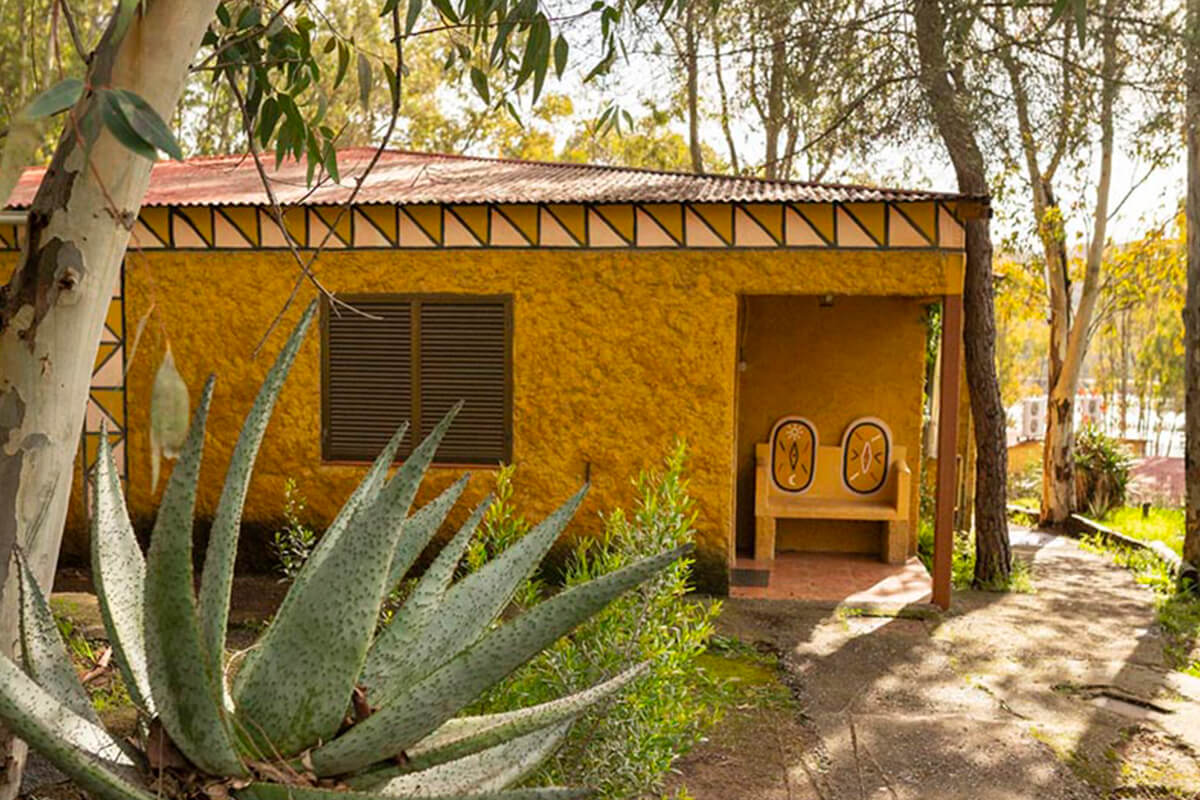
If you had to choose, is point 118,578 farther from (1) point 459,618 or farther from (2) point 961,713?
Result: (2) point 961,713

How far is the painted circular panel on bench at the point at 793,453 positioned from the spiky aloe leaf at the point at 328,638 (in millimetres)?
7699

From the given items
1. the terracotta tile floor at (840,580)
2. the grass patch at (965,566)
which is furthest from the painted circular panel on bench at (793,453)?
the grass patch at (965,566)

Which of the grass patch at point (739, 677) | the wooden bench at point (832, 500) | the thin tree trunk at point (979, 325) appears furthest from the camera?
the wooden bench at point (832, 500)

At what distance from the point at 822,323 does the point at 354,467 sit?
13.9 ft

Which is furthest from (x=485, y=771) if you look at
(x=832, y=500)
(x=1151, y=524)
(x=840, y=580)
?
(x=1151, y=524)

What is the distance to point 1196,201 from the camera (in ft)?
29.8

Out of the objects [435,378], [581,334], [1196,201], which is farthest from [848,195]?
[1196,201]

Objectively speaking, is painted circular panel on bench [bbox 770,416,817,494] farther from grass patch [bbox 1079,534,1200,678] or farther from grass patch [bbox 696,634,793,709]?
grass patch [bbox 696,634,793,709]

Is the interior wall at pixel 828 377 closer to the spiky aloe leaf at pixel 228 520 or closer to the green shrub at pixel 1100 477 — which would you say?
the green shrub at pixel 1100 477

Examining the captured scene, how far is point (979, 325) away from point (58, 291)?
795 cm

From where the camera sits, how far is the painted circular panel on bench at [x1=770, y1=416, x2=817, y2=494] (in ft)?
31.4

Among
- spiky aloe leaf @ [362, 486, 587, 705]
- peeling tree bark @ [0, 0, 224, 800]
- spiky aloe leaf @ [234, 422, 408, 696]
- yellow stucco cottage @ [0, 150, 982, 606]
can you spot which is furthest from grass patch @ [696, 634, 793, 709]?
peeling tree bark @ [0, 0, 224, 800]

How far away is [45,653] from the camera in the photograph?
225cm

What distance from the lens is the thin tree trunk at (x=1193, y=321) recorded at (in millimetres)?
8969
